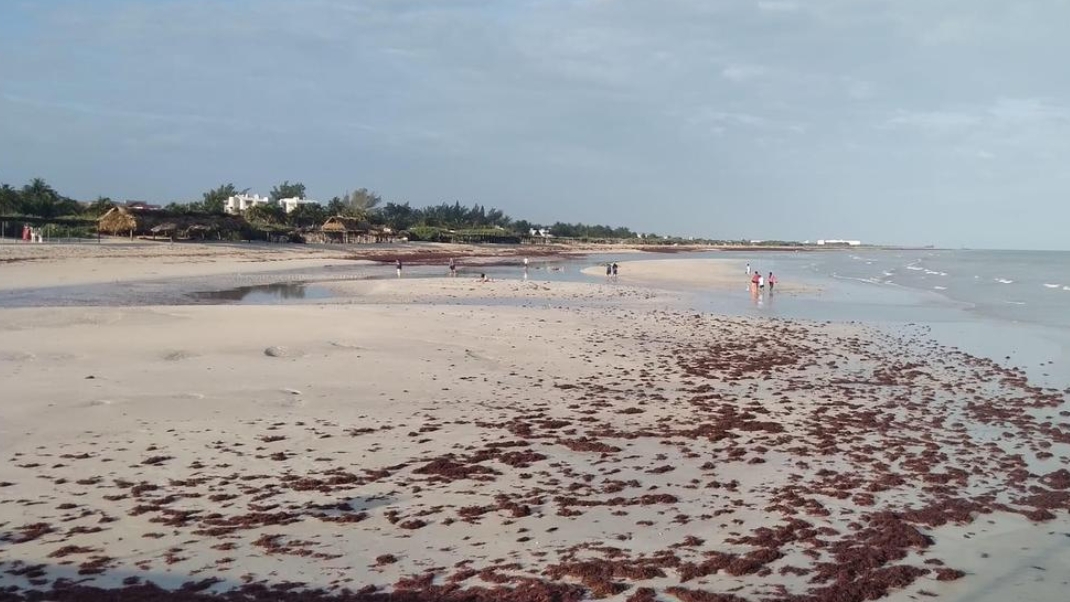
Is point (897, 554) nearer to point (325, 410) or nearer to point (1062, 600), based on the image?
point (1062, 600)

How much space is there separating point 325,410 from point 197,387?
2.27 meters

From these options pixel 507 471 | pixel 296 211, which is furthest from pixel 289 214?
pixel 507 471

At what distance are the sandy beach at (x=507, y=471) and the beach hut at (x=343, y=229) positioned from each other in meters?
73.2

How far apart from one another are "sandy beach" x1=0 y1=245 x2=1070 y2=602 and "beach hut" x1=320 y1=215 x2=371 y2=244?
240 ft

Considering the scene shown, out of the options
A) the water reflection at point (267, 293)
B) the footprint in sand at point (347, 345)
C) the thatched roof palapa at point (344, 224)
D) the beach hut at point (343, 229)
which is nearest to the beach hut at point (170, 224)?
the thatched roof palapa at point (344, 224)

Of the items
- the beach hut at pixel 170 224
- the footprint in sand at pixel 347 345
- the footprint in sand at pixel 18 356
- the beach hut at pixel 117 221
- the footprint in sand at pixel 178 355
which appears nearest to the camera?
the footprint in sand at pixel 18 356

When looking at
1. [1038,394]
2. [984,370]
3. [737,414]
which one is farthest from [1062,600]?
[984,370]

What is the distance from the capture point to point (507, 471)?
25.9ft

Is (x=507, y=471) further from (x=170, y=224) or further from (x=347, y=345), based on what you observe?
(x=170, y=224)

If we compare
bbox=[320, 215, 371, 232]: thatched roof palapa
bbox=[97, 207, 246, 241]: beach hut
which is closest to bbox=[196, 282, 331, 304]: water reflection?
bbox=[97, 207, 246, 241]: beach hut

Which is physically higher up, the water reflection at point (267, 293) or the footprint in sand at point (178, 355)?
the footprint in sand at point (178, 355)

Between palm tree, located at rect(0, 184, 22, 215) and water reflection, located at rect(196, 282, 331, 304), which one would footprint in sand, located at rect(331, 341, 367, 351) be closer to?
water reflection, located at rect(196, 282, 331, 304)

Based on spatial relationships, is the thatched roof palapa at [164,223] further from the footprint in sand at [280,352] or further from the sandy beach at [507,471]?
the footprint in sand at [280,352]

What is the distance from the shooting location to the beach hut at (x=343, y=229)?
291ft
